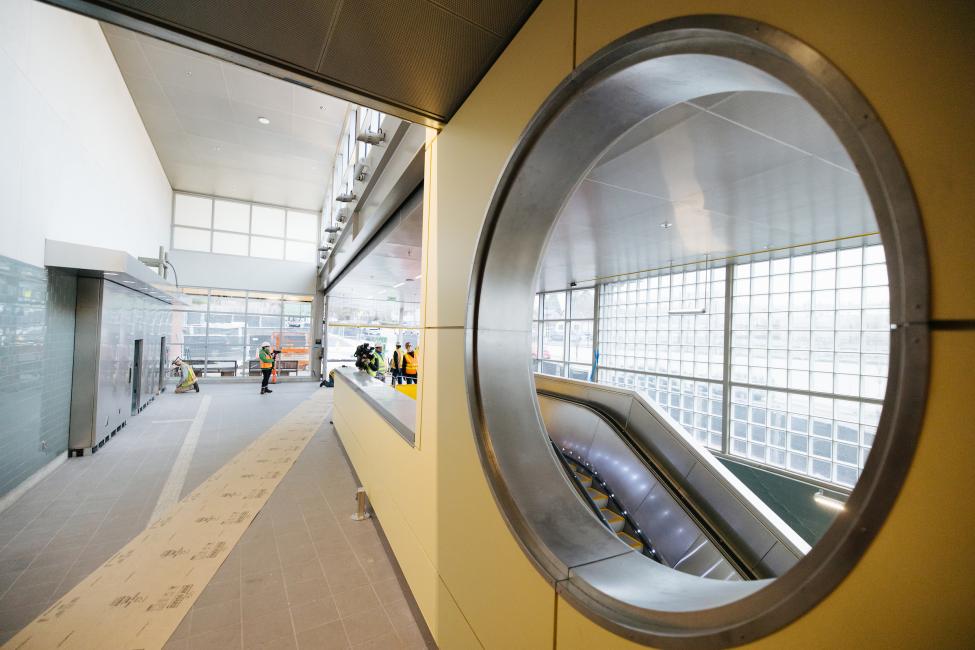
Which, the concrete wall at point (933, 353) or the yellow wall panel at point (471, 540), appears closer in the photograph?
the concrete wall at point (933, 353)

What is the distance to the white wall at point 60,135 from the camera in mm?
4293

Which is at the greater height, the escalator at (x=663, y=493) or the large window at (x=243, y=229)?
the large window at (x=243, y=229)

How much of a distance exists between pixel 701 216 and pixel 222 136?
11.3 m

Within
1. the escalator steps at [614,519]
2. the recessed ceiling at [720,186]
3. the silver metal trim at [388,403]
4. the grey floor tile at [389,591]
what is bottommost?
the grey floor tile at [389,591]

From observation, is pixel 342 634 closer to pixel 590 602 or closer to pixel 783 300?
pixel 590 602

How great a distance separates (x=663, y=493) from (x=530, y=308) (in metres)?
2.87

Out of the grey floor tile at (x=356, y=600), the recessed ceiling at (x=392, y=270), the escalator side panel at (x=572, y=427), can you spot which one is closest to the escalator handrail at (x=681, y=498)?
the escalator side panel at (x=572, y=427)

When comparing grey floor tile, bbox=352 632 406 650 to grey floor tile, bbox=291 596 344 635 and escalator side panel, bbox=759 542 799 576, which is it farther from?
escalator side panel, bbox=759 542 799 576

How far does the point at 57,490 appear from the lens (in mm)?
4645

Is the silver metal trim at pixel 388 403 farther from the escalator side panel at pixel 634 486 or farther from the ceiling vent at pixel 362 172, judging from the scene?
the ceiling vent at pixel 362 172

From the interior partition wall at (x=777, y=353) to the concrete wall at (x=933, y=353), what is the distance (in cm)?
773

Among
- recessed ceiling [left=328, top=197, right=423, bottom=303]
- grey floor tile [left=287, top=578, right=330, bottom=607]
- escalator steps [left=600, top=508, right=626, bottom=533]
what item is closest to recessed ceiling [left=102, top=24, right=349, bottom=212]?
recessed ceiling [left=328, top=197, right=423, bottom=303]

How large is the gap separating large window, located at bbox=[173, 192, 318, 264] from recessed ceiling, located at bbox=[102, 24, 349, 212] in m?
0.93

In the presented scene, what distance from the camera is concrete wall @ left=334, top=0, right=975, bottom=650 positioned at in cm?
59
